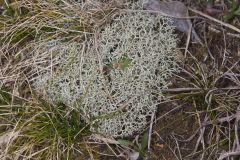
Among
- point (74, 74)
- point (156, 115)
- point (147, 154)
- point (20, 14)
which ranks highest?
point (20, 14)

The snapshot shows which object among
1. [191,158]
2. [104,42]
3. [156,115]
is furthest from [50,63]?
[191,158]

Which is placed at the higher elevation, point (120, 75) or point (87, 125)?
point (120, 75)

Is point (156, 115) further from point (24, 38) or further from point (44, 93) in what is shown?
point (24, 38)

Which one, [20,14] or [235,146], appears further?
[20,14]

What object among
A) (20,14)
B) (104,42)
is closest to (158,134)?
(104,42)

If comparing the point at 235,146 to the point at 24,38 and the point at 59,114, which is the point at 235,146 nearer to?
the point at 59,114

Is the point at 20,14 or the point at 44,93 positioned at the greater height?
the point at 20,14
